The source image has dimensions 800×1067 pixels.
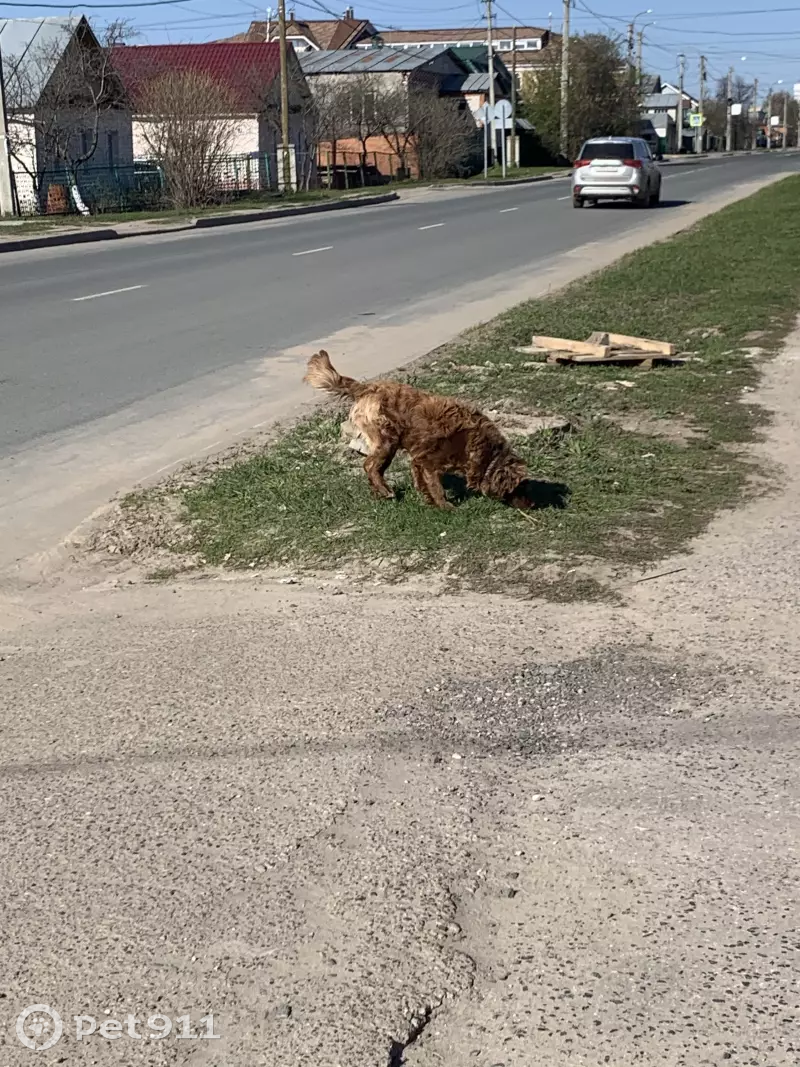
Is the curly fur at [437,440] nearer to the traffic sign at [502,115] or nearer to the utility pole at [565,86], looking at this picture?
the traffic sign at [502,115]

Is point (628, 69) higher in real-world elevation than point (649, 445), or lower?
higher

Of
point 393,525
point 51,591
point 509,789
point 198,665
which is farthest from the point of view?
point 393,525

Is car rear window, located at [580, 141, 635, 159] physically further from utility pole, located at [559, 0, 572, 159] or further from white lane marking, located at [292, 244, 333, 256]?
utility pole, located at [559, 0, 572, 159]

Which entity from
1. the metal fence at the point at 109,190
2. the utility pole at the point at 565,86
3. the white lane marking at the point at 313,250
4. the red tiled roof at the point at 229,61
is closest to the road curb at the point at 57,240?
the white lane marking at the point at 313,250

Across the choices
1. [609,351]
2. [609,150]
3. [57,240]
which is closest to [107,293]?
[609,351]

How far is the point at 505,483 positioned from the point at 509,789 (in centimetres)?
266

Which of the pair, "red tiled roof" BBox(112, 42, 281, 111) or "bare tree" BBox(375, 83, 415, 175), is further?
"bare tree" BBox(375, 83, 415, 175)

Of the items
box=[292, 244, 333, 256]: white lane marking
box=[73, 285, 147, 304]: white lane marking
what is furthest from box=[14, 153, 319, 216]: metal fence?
box=[73, 285, 147, 304]: white lane marking

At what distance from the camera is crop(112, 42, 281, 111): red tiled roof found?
187ft

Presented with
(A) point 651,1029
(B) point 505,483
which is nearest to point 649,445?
(B) point 505,483

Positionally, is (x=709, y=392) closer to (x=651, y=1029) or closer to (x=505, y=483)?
(x=505, y=483)

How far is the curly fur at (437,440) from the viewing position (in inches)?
237

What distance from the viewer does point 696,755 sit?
12.5 feet

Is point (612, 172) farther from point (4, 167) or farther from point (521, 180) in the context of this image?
point (521, 180)
